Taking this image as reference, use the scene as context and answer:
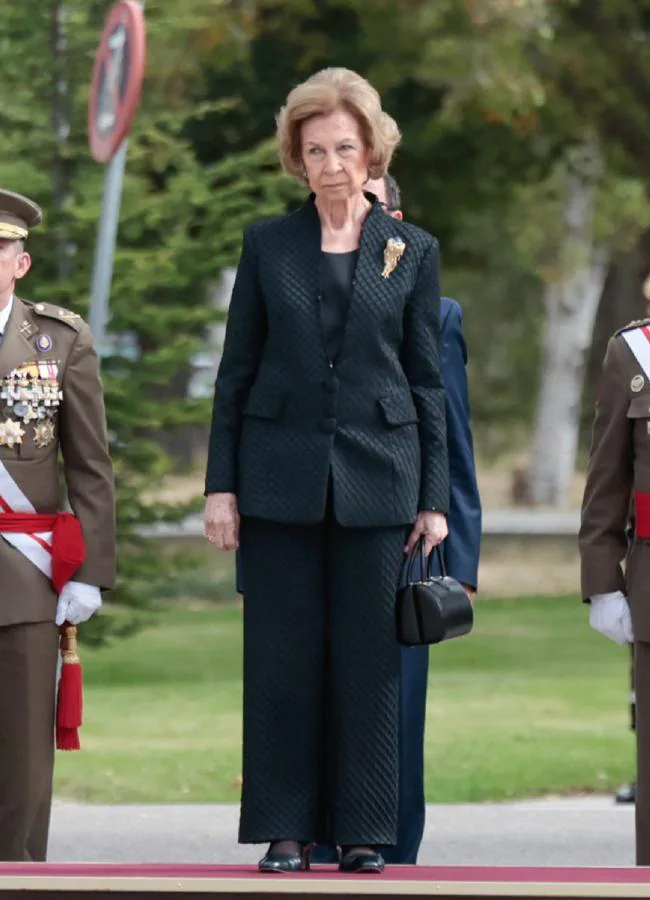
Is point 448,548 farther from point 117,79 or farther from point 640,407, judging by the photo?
point 117,79

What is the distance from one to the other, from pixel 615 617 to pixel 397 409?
2.61ft

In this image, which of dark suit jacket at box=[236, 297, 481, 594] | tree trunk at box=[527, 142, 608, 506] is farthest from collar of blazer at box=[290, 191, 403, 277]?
tree trunk at box=[527, 142, 608, 506]

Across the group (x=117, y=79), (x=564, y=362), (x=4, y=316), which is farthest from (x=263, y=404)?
(x=564, y=362)

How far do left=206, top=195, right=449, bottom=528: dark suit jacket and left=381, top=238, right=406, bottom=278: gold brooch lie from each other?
0.01m

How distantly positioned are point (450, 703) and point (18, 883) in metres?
9.52

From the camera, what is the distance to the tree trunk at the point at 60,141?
15.1 m

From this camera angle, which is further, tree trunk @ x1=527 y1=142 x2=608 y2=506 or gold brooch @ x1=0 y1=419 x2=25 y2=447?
tree trunk @ x1=527 y1=142 x2=608 y2=506

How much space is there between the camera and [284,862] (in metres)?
5.90

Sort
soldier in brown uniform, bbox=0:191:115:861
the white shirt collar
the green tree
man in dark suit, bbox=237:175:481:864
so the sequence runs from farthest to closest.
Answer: the green tree, man in dark suit, bbox=237:175:481:864, the white shirt collar, soldier in brown uniform, bbox=0:191:115:861

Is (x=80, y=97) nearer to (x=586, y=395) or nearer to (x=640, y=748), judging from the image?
(x=640, y=748)

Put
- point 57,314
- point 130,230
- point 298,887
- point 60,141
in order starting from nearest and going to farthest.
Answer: point 298,887
point 57,314
point 60,141
point 130,230

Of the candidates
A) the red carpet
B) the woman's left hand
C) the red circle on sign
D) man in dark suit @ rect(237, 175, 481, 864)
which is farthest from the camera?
the red circle on sign

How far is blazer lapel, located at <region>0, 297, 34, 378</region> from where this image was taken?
6.55m

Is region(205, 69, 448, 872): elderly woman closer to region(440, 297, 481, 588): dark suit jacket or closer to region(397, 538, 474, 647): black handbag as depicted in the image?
region(397, 538, 474, 647): black handbag
